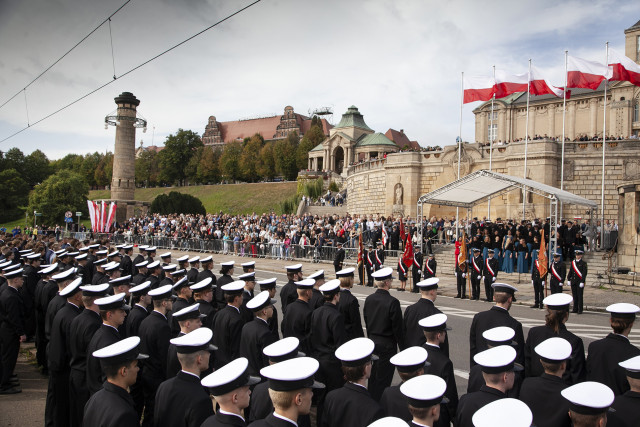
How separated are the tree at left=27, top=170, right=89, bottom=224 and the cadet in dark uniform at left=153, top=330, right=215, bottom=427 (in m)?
80.9

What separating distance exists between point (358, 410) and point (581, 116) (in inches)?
2375

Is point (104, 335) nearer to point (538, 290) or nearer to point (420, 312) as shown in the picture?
point (420, 312)

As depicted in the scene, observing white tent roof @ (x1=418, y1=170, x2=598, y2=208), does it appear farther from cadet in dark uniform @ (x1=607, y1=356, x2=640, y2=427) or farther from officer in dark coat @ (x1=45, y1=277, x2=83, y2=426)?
officer in dark coat @ (x1=45, y1=277, x2=83, y2=426)

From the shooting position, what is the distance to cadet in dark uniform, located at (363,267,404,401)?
6.90 meters

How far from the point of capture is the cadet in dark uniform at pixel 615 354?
5137 millimetres

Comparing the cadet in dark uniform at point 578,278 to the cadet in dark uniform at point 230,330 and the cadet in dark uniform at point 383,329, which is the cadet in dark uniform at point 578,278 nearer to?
the cadet in dark uniform at point 383,329

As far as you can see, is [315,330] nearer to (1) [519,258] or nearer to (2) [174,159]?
(1) [519,258]

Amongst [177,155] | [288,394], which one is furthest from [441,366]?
[177,155]

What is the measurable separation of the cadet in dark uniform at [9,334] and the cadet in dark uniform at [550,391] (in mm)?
7942

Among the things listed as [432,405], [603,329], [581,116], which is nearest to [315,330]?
[432,405]

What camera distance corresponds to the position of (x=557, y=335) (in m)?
5.57

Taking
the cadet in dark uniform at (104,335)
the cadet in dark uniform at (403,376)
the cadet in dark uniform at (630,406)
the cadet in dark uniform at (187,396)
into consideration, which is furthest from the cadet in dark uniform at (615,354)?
the cadet in dark uniform at (104,335)

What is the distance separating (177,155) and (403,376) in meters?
104

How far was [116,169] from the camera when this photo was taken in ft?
175
